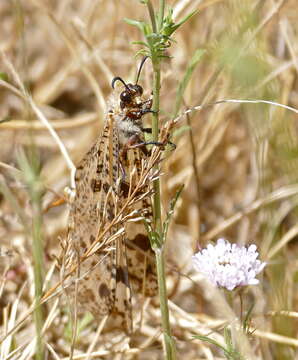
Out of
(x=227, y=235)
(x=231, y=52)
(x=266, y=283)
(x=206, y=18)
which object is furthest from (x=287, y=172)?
(x=206, y=18)

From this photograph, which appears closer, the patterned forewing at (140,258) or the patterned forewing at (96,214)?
the patterned forewing at (96,214)

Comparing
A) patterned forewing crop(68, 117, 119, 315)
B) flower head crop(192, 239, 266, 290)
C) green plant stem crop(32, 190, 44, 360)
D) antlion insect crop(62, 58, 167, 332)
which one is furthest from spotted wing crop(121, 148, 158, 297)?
flower head crop(192, 239, 266, 290)

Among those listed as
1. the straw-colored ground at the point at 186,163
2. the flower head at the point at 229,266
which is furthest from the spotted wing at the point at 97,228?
the flower head at the point at 229,266

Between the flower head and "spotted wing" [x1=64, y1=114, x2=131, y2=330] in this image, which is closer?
the flower head

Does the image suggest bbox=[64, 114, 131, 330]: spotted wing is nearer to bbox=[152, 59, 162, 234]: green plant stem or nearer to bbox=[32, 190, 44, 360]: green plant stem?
bbox=[32, 190, 44, 360]: green plant stem

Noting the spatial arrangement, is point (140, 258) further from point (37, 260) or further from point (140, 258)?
point (37, 260)

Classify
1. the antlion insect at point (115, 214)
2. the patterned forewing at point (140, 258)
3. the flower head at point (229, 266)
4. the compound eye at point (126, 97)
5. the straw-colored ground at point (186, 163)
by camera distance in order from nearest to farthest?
the flower head at point (229, 266) → the antlion insect at point (115, 214) → the compound eye at point (126, 97) → the straw-colored ground at point (186, 163) → the patterned forewing at point (140, 258)

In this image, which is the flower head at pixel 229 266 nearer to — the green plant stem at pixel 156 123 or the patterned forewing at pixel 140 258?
the green plant stem at pixel 156 123
